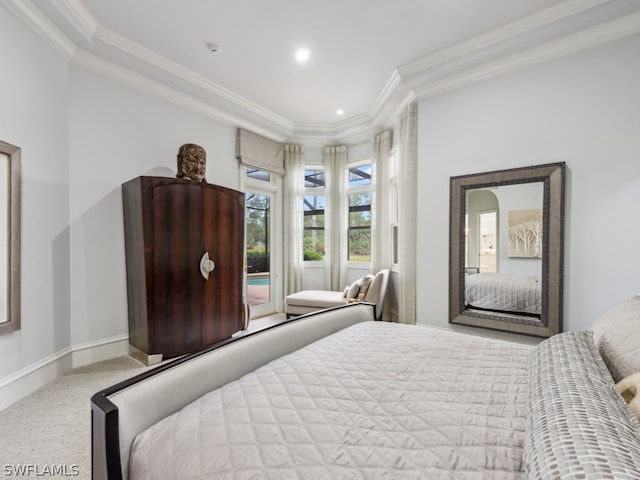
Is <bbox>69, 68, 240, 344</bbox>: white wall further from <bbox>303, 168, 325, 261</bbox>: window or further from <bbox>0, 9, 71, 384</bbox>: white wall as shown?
<bbox>303, 168, 325, 261</bbox>: window

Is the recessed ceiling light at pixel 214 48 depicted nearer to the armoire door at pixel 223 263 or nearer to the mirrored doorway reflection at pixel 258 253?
the armoire door at pixel 223 263

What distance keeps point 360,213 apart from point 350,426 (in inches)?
169

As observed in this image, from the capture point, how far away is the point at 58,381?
247 cm

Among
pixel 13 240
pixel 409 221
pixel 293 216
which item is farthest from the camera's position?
pixel 293 216

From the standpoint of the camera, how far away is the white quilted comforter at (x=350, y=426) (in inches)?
29.1

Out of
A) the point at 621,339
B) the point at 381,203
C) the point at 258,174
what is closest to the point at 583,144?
the point at 621,339

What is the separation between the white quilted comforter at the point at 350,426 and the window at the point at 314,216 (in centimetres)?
393

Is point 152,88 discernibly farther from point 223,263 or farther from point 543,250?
point 543,250

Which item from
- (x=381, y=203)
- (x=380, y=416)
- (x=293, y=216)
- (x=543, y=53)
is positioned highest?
(x=543, y=53)

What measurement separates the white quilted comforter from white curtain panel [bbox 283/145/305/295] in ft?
11.8

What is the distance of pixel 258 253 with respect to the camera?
476 cm

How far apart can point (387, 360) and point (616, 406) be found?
79cm

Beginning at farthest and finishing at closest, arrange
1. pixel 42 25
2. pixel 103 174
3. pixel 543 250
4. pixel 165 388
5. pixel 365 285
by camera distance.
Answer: pixel 365 285 < pixel 103 174 < pixel 543 250 < pixel 42 25 < pixel 165 388

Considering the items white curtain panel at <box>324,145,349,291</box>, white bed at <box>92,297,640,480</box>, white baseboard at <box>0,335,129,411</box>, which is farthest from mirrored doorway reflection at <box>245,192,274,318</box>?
white bed at <box>92,297,640,480</box>
